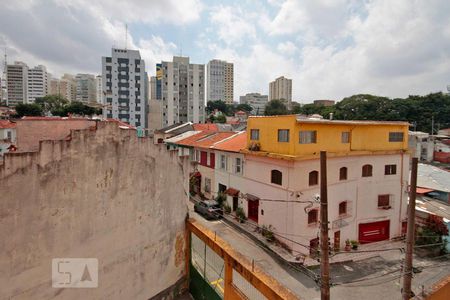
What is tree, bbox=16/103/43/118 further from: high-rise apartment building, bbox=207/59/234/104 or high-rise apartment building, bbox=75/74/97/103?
high-rise apartment building, bbox=75/74/97/103

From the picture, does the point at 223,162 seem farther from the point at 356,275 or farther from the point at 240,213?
the point at 356,275

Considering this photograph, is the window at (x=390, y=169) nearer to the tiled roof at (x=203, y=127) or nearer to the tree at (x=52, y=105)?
the tiled roof at (x=203, y=127)

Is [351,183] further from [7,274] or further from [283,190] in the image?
[7,274]

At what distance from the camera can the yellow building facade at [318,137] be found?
16.8 meters

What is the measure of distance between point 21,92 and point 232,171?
144m

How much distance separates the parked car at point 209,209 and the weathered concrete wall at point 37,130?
54.2ft

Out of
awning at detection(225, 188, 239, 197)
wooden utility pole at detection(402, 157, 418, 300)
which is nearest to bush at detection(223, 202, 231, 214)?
awning at detection(225, 188, 239, 197)

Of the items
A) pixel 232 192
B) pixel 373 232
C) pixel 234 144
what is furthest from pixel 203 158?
pixel 373 232

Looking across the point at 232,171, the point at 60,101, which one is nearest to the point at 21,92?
the point at 60,101

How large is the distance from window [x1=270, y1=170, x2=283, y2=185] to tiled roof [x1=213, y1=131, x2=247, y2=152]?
4.34 meters

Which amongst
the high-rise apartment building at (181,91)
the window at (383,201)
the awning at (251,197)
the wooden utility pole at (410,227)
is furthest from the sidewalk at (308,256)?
the high-rise apartment building at (181,91)

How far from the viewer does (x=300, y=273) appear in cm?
1558

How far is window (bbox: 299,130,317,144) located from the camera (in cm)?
1684

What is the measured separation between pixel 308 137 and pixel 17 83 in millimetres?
151294
